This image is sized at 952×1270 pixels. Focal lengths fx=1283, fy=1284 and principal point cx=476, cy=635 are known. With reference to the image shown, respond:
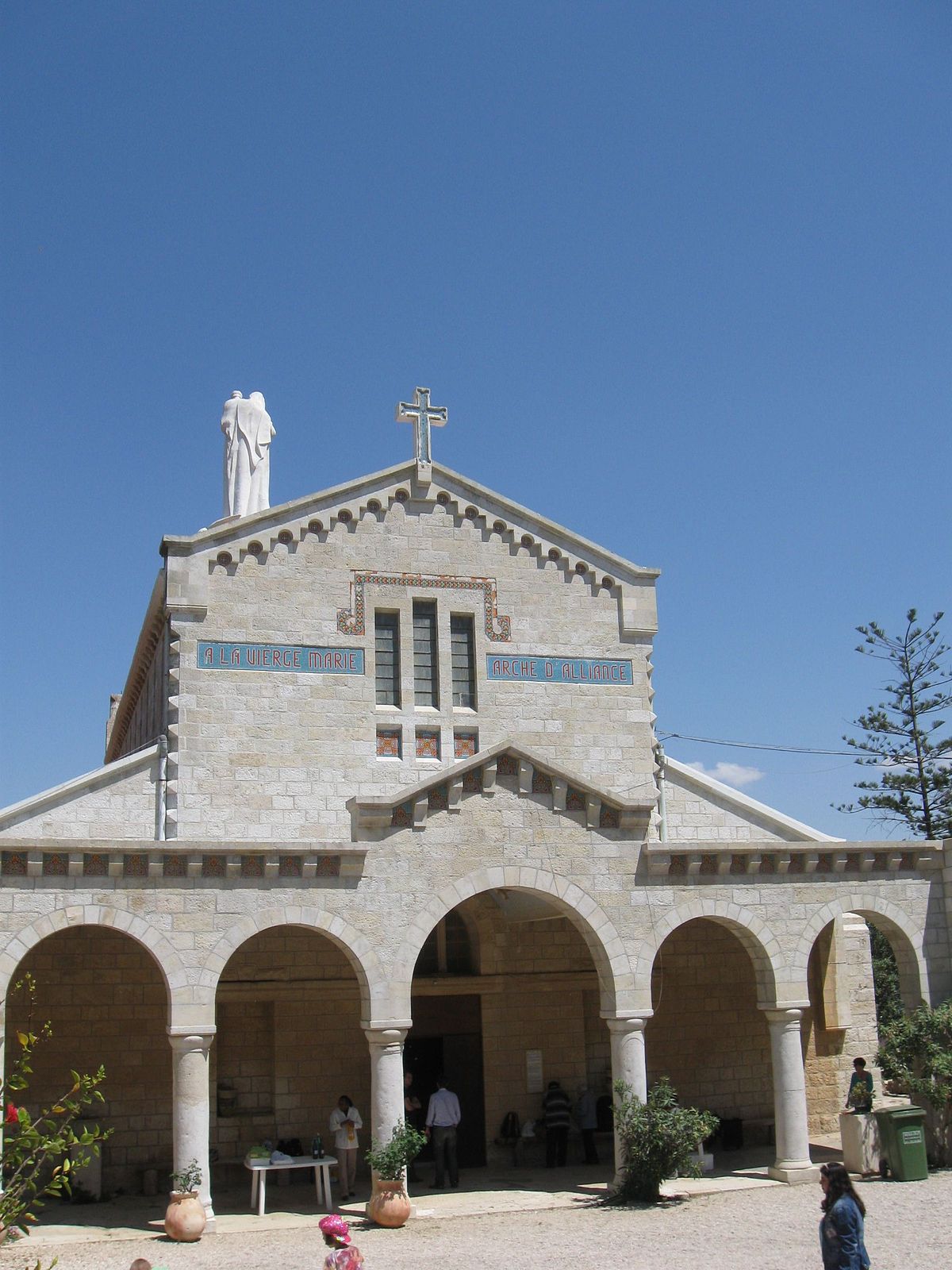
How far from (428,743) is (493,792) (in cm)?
349

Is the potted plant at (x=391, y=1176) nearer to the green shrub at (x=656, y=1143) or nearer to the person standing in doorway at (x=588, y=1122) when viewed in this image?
the green shrub at (x=656, y=1143)

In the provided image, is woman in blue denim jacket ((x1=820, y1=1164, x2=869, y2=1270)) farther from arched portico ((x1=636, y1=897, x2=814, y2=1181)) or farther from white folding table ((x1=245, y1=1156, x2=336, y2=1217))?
arched portico ((x1=636, y1=897, x2=814, y2=1181))

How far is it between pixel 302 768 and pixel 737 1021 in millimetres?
8749

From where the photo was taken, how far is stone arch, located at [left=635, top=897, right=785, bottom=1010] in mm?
17297

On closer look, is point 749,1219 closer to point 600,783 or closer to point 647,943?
point 647,943

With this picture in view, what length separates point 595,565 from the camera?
71.3 feet

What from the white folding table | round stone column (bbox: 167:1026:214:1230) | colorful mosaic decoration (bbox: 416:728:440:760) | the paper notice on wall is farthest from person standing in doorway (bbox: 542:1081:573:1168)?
round stone column (bbox: 167:1026:214:1230)

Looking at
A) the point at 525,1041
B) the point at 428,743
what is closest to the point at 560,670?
the point at 428,743

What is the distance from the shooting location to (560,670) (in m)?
21.1

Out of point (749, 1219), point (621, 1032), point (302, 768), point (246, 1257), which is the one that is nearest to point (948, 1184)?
point (749, 1219)

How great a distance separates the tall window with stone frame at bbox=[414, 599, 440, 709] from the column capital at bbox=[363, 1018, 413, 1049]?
221 inches

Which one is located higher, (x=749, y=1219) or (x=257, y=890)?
(x=257, y=890)

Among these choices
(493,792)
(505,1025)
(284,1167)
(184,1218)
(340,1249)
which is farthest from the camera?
(505,1025)

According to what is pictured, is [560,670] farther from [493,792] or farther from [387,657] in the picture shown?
[493,792]
